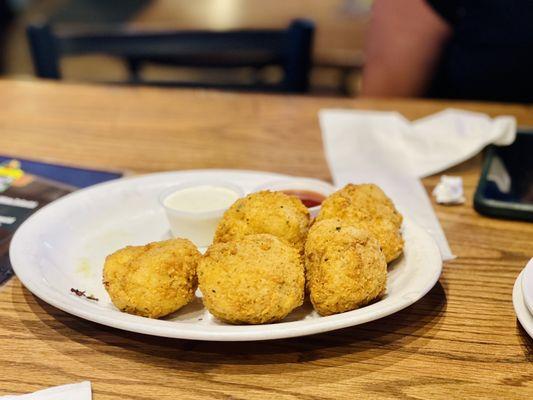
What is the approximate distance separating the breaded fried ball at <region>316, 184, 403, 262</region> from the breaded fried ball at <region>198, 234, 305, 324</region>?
18cm

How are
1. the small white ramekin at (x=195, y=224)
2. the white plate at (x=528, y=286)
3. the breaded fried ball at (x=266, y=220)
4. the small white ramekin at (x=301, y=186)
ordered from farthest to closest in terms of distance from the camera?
the small white ramekin at (x=301, y=186)
the small white ramekin at (x=195, y=224)
the breaded fried ball at (x=266, y=220)
the white plate at (x=528, y=286)

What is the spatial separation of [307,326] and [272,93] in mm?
1609

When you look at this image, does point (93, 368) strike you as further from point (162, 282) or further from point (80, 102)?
point (80, 102)

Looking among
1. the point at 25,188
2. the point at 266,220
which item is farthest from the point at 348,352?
the point at 25,188

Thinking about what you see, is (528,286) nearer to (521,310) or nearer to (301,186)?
(521,310)

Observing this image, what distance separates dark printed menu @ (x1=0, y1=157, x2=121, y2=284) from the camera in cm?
135

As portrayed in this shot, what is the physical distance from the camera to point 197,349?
98 centimetres

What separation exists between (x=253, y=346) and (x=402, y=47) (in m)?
2.17

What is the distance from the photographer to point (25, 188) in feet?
5.01

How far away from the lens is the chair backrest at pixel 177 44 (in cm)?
214

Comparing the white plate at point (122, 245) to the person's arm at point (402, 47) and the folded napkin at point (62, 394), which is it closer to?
the folded napkin at point (62, 394)

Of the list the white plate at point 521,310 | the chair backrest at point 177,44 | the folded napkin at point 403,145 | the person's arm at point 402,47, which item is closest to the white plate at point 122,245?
the white plate at point 521,310

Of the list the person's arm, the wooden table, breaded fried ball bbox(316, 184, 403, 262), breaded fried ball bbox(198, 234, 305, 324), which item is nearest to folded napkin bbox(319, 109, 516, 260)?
the wooden table

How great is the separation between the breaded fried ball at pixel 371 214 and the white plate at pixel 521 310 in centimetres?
22
